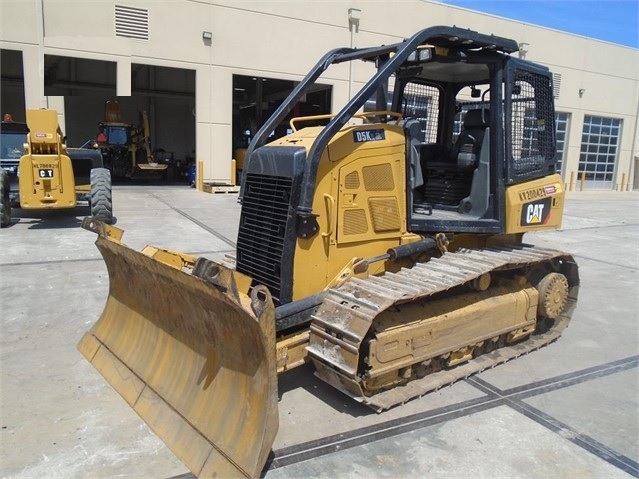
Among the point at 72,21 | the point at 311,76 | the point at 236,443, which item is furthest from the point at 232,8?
the point at 236,443

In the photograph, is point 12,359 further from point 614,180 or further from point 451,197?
point 614,180

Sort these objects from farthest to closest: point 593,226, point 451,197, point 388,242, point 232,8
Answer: point 232,8 → point 593,226 → point 451,197 → point 388,242

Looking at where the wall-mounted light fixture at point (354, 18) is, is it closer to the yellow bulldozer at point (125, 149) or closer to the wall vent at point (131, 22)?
the wall vent at point (131, 22)

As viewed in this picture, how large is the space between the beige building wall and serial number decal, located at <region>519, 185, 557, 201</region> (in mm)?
14981

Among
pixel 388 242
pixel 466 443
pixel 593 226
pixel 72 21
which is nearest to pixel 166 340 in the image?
pixel 388 242

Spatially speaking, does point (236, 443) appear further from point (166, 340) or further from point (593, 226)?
point (593, 226)

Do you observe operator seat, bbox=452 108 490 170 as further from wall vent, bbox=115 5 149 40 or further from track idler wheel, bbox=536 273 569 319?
wall vent, bbox=115 5 149 40

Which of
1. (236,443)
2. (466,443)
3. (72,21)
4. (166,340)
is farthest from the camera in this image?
(72,21)

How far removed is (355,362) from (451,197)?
242cm

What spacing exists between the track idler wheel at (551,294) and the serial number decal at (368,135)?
2256 millimetres

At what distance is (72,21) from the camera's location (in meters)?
16.0

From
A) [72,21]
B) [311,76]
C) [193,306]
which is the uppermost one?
[72,21]

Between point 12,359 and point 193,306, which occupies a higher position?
point 193,306

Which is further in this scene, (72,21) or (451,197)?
(72,21)
